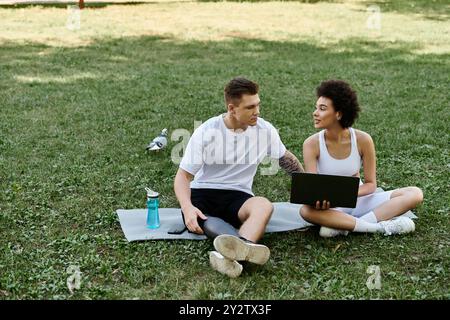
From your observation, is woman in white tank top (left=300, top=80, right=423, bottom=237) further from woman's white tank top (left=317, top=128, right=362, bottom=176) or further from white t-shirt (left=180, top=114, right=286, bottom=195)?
white t-shirt (left=180, top=114, right=286, bottom=195)

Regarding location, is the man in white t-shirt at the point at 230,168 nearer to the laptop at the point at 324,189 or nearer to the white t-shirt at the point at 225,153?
the white t-shirt at the point at 225,153

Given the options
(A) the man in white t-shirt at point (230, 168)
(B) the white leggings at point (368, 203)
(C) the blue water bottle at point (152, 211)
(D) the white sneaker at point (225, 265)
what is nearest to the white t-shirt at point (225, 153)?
(A) the man in white t-shirt at point (230, 168)

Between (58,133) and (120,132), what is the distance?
60 centimetres

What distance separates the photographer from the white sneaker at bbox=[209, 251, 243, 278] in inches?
149

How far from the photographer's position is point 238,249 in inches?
149

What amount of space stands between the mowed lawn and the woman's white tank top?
413mm

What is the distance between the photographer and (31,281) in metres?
3.78

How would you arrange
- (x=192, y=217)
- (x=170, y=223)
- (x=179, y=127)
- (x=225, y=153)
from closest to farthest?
1. (x=192, y=217)
2. (x=225, y=153)
3. (x=170, y=223)
4. (x=179, y=127)

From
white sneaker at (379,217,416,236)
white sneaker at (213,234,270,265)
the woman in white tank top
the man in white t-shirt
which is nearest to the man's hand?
the man in white t-shirt

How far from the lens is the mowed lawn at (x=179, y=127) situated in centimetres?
387

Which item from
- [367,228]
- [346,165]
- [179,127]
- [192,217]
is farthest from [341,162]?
[179,127]

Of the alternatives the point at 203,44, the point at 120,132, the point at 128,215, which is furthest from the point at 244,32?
the point at 128,215

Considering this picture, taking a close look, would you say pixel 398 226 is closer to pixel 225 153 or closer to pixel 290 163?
pixel 290 163

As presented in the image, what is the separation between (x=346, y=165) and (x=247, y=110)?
2.51ft
